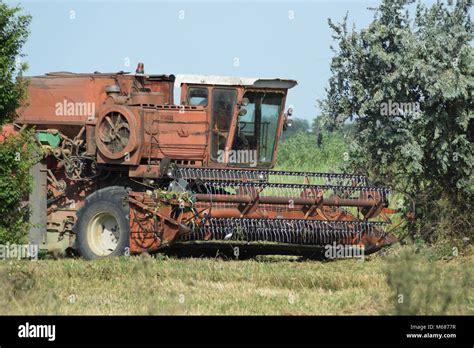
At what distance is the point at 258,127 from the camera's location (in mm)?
15344

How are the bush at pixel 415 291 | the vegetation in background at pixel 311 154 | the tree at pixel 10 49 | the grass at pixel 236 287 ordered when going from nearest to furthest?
the bush at pixel 415 291 < the grass at pixel 236 287 < the tree at pixel 10 49 < the vegetation in background at pixel 311 154

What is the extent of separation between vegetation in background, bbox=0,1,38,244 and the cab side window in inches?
102

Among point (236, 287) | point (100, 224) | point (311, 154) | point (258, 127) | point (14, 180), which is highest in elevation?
point (311, 154)

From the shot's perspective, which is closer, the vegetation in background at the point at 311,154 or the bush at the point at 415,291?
the bush at the point at 415,291

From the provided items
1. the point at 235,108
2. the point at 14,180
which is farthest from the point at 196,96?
the point at 14,180

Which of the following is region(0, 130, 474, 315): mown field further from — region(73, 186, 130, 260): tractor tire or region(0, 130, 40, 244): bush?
region(73, 186, 130, 260): tractor tire

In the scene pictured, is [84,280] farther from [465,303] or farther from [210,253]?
[465,303]

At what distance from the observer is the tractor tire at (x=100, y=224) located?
14.3 meters

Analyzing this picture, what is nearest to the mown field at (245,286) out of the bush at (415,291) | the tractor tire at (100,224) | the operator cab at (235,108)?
the bush at (415,291)

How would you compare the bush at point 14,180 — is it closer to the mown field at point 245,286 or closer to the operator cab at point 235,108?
the mown field at point 245,286

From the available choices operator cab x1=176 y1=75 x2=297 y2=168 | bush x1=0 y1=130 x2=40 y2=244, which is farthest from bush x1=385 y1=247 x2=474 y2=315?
bush x1=0 y1=130 x2=40 y2=244

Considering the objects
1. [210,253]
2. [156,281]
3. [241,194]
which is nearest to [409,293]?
[156,281]

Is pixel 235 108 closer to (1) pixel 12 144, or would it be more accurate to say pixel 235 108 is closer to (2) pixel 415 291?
(1) pixel 12 144

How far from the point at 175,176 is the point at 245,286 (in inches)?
136
